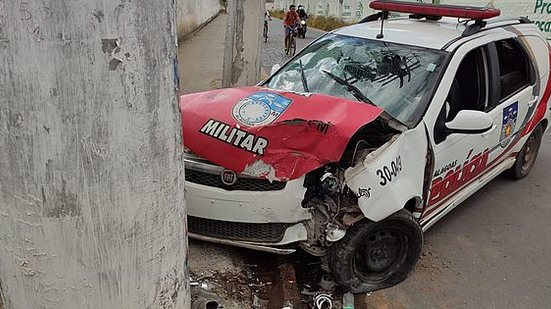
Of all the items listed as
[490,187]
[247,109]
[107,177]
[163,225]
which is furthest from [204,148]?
[490,187]

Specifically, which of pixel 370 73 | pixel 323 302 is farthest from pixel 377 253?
pixel 370 73

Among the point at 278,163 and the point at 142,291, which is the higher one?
the point at 278,163

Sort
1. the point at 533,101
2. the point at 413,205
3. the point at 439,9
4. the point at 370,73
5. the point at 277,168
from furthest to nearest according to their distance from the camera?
1. the point at 533,101
2. the point at 439,9
3. the point at 370,73
4. the point at 413,205
5. the point at 277,168

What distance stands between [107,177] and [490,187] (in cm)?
485

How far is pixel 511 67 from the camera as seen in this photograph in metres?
4.74

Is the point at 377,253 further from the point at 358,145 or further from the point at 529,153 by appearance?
the point at 529,153

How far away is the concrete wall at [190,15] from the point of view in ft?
65.1

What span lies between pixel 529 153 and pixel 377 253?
320cm

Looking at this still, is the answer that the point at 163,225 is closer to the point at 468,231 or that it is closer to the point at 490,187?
the point at 468,231

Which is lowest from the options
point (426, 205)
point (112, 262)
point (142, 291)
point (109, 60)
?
point (426, 205)

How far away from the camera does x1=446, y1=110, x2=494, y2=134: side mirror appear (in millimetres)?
3521

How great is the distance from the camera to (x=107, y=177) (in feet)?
5.85

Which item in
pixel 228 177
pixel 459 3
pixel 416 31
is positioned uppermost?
pixel 459 3

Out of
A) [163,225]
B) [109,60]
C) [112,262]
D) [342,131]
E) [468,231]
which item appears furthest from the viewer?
[468,231]
